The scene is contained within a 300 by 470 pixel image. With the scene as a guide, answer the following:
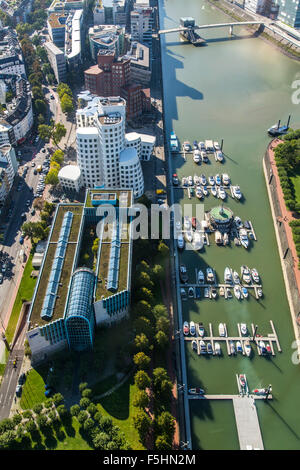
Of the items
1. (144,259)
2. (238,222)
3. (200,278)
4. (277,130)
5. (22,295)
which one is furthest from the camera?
(277,130)

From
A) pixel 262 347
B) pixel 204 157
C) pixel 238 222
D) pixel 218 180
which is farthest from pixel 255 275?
pixel 204 157

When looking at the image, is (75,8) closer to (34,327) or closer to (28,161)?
(28,161)

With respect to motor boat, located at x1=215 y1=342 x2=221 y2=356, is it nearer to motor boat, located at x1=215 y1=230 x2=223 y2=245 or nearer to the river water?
the river water

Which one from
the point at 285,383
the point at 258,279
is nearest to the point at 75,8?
the point at 258,279

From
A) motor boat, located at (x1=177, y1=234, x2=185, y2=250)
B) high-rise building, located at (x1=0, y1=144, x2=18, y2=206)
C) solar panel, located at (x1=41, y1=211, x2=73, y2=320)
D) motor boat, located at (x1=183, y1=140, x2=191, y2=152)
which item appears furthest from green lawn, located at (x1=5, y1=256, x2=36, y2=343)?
motor boat, located at (x1=183, y1=140, x2=191, y2=152)

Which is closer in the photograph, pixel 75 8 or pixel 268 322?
pixel 268 322

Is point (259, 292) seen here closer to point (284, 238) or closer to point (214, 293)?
point (214, 293)
